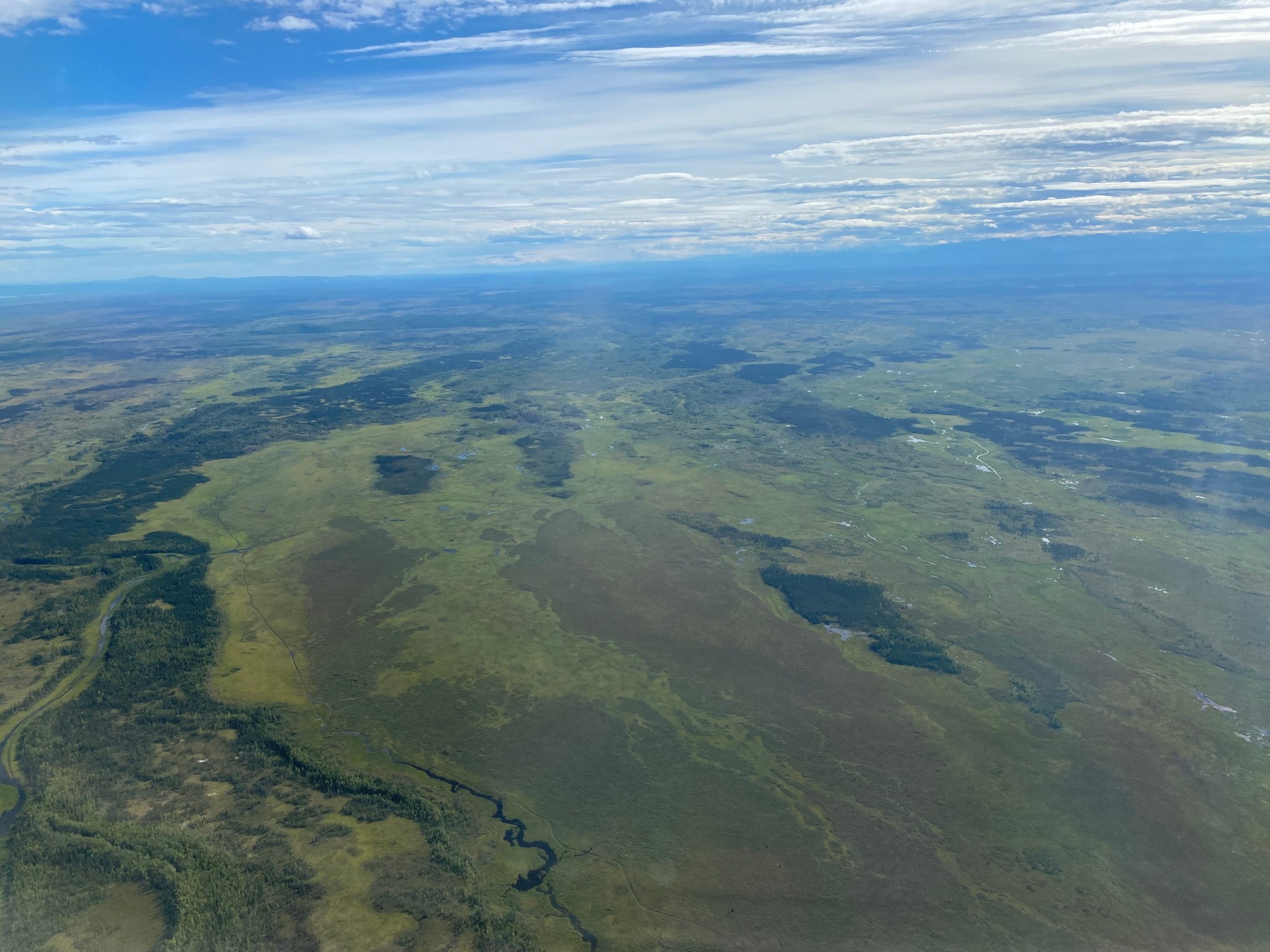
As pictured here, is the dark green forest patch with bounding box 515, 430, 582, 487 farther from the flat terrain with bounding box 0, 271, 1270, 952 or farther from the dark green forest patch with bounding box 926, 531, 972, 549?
the dark green forest patch with bounding box 926, 531, 972, 549

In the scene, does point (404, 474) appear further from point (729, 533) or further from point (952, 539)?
point (952, 539)

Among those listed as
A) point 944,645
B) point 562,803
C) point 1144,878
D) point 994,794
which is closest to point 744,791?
point 562,803

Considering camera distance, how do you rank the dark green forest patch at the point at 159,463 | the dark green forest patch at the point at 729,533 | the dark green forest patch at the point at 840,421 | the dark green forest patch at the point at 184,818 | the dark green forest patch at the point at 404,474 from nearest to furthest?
the dark green forest patch at the point at 184,818 < the dark green forest patch at the point at 729,533 < the dark green forest patch at the point at 159,463 < the dark green forest patch at the point at 404,474 < the dark green forest patch at the point at 840,421

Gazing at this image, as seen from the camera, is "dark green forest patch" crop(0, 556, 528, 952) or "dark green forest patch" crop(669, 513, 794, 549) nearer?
"dark green forest patch" crop(0, 556, 528, 952)

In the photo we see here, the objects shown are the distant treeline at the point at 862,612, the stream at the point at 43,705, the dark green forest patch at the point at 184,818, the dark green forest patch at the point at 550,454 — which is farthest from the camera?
the dark green forest patch at the point at 550,454

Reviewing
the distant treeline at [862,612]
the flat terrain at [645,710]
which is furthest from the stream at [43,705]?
the distant treeline at [862,612]

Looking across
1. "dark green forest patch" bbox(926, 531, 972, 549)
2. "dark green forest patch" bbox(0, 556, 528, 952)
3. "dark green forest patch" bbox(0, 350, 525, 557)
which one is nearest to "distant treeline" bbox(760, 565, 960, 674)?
"dark green forest patch" bbox(926, 531, 972, 549)

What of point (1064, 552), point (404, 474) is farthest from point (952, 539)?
point (404, 474)

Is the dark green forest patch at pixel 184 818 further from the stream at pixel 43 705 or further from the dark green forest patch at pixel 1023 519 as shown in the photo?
the dark green forest patch at pixel 1023 519

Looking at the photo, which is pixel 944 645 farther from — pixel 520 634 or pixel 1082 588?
pixel 520 634
